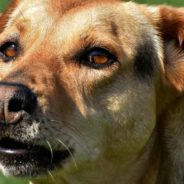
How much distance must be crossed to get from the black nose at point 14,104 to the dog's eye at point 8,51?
2.70 ft

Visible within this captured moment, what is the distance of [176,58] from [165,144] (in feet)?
2.22

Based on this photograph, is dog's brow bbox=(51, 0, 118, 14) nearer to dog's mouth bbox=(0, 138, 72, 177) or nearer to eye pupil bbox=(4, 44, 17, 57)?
eye pupil bbox=(4, 44, 17, 57)

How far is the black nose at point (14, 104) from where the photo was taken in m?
4.71

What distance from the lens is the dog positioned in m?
4.92

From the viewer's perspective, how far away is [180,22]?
564 cm

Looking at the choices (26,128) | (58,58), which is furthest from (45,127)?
(58,58)

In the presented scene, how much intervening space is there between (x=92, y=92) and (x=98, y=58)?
27 centimetres

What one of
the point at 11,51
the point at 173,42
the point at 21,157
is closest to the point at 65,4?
the point at 11,51

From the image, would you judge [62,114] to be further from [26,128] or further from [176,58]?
[176,58]

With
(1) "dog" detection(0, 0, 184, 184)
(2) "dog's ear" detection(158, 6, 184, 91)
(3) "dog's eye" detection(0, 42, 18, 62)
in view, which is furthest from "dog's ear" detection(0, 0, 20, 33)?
(2) "dog's ear" detection(158, 6, 184, 91)

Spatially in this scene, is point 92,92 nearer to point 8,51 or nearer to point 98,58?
point 98,58

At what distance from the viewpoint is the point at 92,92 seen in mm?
5266

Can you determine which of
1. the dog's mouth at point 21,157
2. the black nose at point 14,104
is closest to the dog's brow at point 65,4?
the black nose at point 14,104

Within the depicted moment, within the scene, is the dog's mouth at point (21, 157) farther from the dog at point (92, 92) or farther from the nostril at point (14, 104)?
the nostril at point (14, 104)
